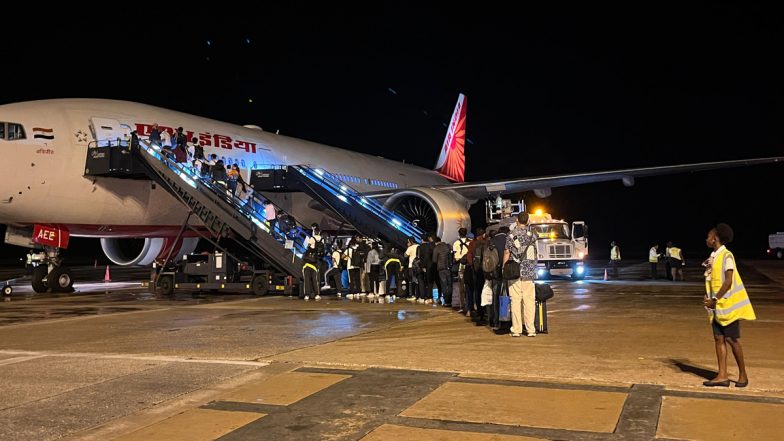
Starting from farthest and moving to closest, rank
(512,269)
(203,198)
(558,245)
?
(558,245), (203,198), (512,269)

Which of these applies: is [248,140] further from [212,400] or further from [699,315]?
[212,400]

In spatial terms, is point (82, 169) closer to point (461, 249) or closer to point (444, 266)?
point (444, 266)

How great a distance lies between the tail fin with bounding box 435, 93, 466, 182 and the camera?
32969 millimetres

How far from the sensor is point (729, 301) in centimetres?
499

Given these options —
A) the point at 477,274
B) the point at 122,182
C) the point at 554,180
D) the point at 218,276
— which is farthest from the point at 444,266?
the point at 554,180

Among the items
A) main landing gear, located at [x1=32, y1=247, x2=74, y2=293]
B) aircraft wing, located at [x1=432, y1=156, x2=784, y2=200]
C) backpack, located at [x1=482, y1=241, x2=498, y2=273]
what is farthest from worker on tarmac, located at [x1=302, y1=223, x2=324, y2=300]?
aircraft wing, located at [x1=432, y1=156, x2=784, y2=200]

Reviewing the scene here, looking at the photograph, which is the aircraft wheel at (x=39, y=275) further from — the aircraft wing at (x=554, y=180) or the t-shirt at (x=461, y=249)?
the aircraft wing at (x=554, y=180)

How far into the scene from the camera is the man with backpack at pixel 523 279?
25.5 ft

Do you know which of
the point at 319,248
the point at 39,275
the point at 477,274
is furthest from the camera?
the point at 39,275

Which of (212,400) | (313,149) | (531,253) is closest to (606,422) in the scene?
(212,400)

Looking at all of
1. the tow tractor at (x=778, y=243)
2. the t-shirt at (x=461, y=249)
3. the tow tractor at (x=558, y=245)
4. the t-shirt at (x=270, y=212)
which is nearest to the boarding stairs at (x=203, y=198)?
the t-shirt at (x=270, y=212)

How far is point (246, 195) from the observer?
53.4ft

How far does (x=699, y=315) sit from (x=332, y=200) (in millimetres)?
9728

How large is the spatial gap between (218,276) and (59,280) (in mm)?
4237
